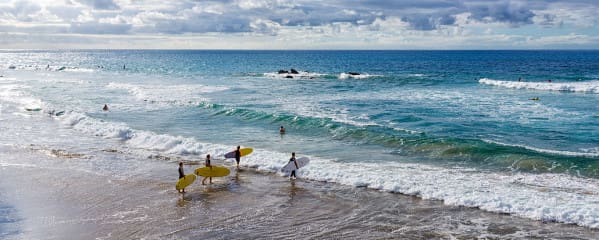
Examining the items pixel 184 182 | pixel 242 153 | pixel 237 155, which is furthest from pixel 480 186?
pixel 184 182

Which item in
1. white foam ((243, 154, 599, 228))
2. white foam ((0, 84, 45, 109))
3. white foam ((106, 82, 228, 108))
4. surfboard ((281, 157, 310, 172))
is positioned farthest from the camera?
white foam ((106, 82, 228, 108))

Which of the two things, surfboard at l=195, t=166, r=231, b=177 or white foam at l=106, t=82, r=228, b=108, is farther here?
white foam at l=106, t=82, r=228, b=108

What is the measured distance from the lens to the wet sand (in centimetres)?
1557

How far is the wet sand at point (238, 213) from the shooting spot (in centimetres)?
1557

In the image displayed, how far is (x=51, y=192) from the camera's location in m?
19.7

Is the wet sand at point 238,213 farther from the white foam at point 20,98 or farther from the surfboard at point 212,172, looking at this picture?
the white foam at point 20,98

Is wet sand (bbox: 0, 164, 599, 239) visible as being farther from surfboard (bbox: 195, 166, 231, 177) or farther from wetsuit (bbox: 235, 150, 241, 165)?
wetsuit (bbox: 235, 150, 241, 165)

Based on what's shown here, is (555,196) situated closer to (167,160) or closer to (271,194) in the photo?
(271,194)

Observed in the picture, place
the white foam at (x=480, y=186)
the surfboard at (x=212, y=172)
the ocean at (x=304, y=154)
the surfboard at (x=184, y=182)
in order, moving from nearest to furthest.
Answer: the white foam at (x=480, y=186)
the ocean at (x=304, y=154)
the surfboard at (x=184, y=182)
the surfboard at (x=212, y=172)

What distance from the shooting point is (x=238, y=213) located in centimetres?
1752

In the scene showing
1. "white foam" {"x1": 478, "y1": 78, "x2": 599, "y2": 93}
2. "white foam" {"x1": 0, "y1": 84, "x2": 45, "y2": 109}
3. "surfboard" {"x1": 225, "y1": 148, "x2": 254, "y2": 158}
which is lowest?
"white foam" {"x1": 0, "y1": 84, "x2": 45, "y2": 109}

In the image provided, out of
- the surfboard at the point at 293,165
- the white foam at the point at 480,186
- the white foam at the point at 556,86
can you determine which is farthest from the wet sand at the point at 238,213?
the white foam at the point at 556,86

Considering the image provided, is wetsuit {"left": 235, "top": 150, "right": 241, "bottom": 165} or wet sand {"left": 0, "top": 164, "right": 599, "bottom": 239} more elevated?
wetsuit {"left": 235, "top": 150, "right": 241, "bottom": 165}

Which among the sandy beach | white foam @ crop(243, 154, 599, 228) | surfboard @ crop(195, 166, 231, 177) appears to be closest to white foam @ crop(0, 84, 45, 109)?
the sandy beach
